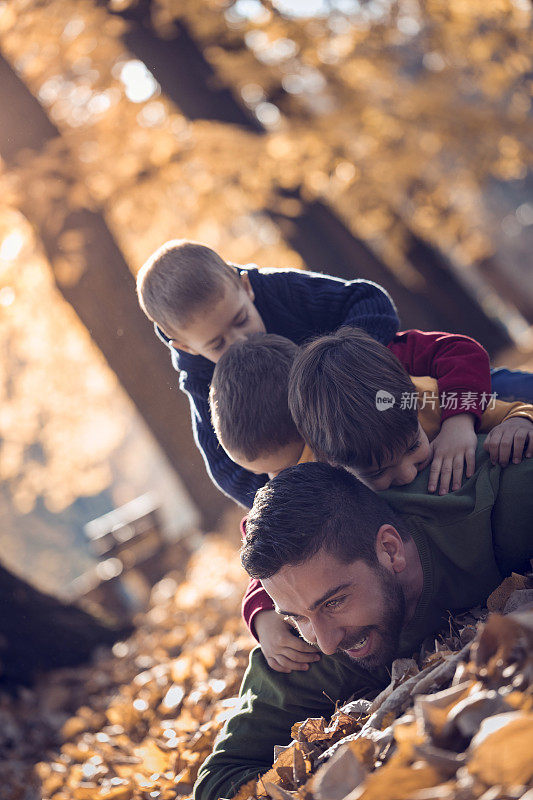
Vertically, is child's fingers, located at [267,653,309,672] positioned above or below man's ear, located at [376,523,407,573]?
below

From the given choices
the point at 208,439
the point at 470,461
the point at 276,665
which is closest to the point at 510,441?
the point at 470,461

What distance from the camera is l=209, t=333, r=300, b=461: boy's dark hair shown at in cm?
241

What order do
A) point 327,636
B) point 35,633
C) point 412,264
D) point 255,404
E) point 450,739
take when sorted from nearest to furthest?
point 450,739
point 327,636
point 255,404
point 35,633
point 412,264

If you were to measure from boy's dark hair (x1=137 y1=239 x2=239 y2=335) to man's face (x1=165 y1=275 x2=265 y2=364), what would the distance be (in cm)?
3

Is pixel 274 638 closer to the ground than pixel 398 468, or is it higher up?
closer to the ground

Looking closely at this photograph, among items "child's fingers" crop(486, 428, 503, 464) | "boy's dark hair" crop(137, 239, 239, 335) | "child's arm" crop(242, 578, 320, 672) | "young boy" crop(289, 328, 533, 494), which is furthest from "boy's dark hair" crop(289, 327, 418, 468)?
"boy's dark hair" crop(137, 239, 239, 335)

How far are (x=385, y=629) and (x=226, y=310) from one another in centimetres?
136

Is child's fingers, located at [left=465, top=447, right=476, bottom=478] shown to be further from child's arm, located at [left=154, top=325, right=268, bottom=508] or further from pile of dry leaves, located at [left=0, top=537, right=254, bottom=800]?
pile of dry leaves, located at [left=0, top=537, right=254, bottom=800]

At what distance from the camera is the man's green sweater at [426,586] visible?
2109mm

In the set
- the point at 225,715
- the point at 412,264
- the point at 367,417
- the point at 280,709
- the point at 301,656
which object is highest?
the point at 367,417

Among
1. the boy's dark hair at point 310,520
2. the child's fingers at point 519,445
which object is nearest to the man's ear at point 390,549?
the boy's dark hair at point 310,520

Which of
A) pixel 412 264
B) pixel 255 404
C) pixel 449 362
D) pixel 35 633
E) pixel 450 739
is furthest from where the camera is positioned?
pixel 412 264

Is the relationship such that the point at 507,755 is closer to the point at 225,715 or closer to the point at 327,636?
the point at 327,636

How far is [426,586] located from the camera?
85.6 inches
